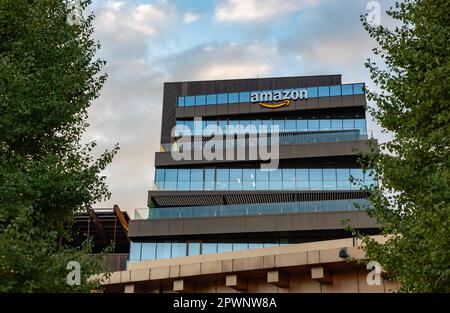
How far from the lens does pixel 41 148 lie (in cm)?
1426

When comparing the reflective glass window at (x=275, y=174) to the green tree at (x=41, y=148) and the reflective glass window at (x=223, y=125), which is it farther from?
the green tree at (x=41, y=148)

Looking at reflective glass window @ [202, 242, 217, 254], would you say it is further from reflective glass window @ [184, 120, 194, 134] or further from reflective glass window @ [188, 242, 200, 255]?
reflective glass window @ [184, 120, 194, 134]

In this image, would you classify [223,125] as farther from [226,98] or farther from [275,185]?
[275,185]

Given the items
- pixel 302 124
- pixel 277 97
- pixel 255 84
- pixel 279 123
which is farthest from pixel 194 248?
pixel 255 84

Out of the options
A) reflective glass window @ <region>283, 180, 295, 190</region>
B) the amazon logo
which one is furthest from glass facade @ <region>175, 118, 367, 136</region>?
reflective glass window @ <region>283, 180, 295, 190</region>

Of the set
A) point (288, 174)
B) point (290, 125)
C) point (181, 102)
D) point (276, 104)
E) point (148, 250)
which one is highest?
Answer: point (181, 102)

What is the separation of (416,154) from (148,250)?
37776 mm

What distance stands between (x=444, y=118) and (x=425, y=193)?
1.50 m

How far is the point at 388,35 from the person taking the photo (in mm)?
14172

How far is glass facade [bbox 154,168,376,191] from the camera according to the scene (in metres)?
50.8

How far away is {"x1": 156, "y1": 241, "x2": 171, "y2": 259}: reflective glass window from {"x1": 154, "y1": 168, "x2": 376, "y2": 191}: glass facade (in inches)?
268

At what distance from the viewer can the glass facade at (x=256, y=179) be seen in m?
50.8
